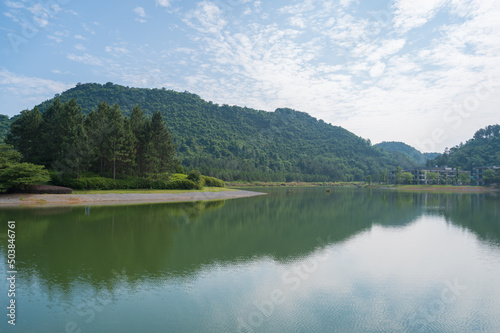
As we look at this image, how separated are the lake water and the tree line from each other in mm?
23058

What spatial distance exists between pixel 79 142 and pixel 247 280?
1518 inches

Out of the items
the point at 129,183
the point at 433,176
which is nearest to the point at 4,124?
the point at 129,183

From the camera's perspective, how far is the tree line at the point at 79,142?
138ft

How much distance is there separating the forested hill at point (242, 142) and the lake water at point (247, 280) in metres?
81.0

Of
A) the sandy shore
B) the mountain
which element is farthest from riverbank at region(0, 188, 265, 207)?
the mountain

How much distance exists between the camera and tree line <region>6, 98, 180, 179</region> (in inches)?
1660

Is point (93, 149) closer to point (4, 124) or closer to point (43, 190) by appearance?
point (43, 190)

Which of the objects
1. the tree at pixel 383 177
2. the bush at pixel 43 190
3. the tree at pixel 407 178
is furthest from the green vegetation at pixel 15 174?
the tree at pixel 383 177

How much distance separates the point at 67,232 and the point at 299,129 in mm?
187711

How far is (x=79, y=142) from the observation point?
41.6 meters

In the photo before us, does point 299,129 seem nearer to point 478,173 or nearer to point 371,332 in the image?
point 478,173

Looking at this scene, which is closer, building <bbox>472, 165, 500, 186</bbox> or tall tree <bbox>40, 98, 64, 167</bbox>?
tall tree <bbox>40, 98, 64, 167</bbox>

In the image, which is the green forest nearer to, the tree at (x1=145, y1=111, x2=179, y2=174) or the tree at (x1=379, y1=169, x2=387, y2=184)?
the tree at (x1=145, y1=111, x2=179, y2=174)

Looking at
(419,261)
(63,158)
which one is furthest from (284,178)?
(419,261)
